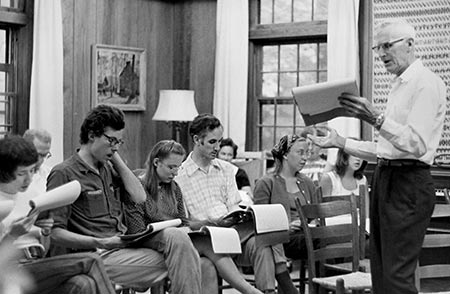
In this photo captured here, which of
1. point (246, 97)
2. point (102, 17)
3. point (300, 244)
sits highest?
point (102, 17)

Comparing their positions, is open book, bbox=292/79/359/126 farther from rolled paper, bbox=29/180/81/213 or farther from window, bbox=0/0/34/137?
window, bbox=0/0/34/137

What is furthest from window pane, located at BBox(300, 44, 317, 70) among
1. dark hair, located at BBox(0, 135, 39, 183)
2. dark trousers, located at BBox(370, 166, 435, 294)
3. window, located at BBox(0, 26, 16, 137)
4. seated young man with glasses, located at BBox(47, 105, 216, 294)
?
dark hair, located at BBox(0, 135, 39, 183)

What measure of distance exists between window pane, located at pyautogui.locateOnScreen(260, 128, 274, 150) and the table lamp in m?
0.80

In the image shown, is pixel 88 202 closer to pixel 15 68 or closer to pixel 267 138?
pixel 15 68

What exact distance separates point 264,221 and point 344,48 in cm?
348

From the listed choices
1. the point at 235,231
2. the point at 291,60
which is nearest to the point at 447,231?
the point at 235,231

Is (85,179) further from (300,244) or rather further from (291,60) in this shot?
(291,60)

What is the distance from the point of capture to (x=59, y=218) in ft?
13.9

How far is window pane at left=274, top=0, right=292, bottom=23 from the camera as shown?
9125 mm

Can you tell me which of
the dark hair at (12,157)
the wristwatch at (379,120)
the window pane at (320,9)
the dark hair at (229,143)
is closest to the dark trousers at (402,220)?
the wristwatch at (379,120)

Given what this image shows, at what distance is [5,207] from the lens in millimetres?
3465

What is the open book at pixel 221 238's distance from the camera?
5016mm

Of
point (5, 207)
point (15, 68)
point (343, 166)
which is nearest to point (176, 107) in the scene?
point (15, 68)

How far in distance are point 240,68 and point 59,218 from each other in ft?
17.1
